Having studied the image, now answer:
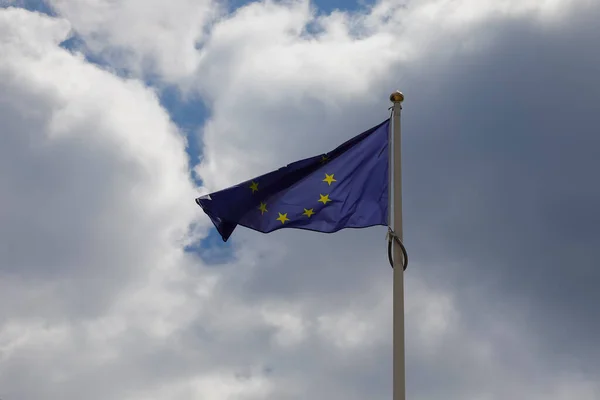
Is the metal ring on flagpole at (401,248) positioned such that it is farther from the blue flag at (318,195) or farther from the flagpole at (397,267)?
the blue flag at (318,195)

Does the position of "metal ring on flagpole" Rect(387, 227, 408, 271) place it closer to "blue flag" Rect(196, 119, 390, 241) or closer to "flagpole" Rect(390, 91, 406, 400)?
"flagpole" Rect(390, 91, 406, 400)

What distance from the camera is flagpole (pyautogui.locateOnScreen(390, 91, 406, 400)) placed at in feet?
73.9

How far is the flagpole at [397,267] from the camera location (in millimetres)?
22531

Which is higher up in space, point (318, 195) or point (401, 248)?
point (318, 195)

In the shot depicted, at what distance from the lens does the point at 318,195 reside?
26781mm

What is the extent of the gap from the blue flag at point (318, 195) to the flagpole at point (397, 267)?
0.64 metres

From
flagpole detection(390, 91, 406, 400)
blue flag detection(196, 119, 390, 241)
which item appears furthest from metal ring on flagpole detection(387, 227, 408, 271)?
blue flag detection(196, 119, 390, 241)

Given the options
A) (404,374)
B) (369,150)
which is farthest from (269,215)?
(404,374)

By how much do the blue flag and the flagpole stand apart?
0.64 metres

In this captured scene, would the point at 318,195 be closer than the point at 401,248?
No

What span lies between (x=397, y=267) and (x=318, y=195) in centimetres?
383

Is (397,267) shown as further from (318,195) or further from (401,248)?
(318,195)

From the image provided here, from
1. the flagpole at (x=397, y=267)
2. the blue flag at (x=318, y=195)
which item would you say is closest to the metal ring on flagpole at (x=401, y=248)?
the flagpole at (x=397, y=267)

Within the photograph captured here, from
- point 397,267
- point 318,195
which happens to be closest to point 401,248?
point 397,267
